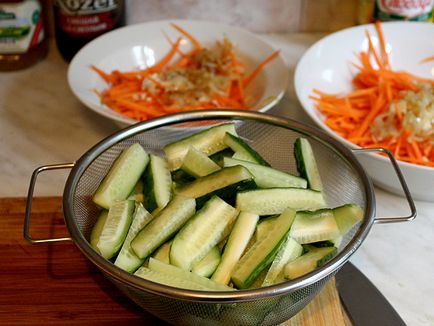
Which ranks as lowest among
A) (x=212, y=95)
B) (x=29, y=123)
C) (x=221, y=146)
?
(x=29, y=123)

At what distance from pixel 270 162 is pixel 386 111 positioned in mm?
325

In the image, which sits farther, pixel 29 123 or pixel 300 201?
pixel 29 123

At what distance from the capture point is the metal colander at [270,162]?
0.82 m

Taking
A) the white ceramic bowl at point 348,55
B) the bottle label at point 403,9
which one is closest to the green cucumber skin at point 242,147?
the white ceramic bowl at point 348,55

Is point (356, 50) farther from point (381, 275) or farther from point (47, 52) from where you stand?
point (47, 52)

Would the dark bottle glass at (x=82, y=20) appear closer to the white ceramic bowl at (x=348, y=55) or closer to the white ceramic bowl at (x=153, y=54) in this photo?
the white ceramic bowl at (x=153, y=54)

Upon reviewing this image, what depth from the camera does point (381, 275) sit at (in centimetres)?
112

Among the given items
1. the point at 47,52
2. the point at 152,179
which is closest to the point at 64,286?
the point at 152,179

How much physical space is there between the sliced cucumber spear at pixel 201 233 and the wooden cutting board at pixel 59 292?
158 millimetres

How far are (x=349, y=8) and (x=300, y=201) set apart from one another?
3.22 feet

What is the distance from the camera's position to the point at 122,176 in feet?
3.35

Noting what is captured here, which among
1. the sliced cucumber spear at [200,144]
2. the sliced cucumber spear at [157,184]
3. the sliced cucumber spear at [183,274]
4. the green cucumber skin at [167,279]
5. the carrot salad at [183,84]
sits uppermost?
the sliced cucumber spear at [200,144]

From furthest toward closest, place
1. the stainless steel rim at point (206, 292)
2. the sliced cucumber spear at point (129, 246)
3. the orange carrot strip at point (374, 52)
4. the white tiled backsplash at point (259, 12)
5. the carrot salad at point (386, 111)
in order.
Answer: the white tiled backsplash at point (259, 12)
the orange carrot strip at point (374, 52)
the carrot salad at point (386, 111)
the sliced cucumber spear at point (129, 246)
the stainless steel rim at point (206, 292)

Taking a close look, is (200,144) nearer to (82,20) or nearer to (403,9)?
(82,20)
